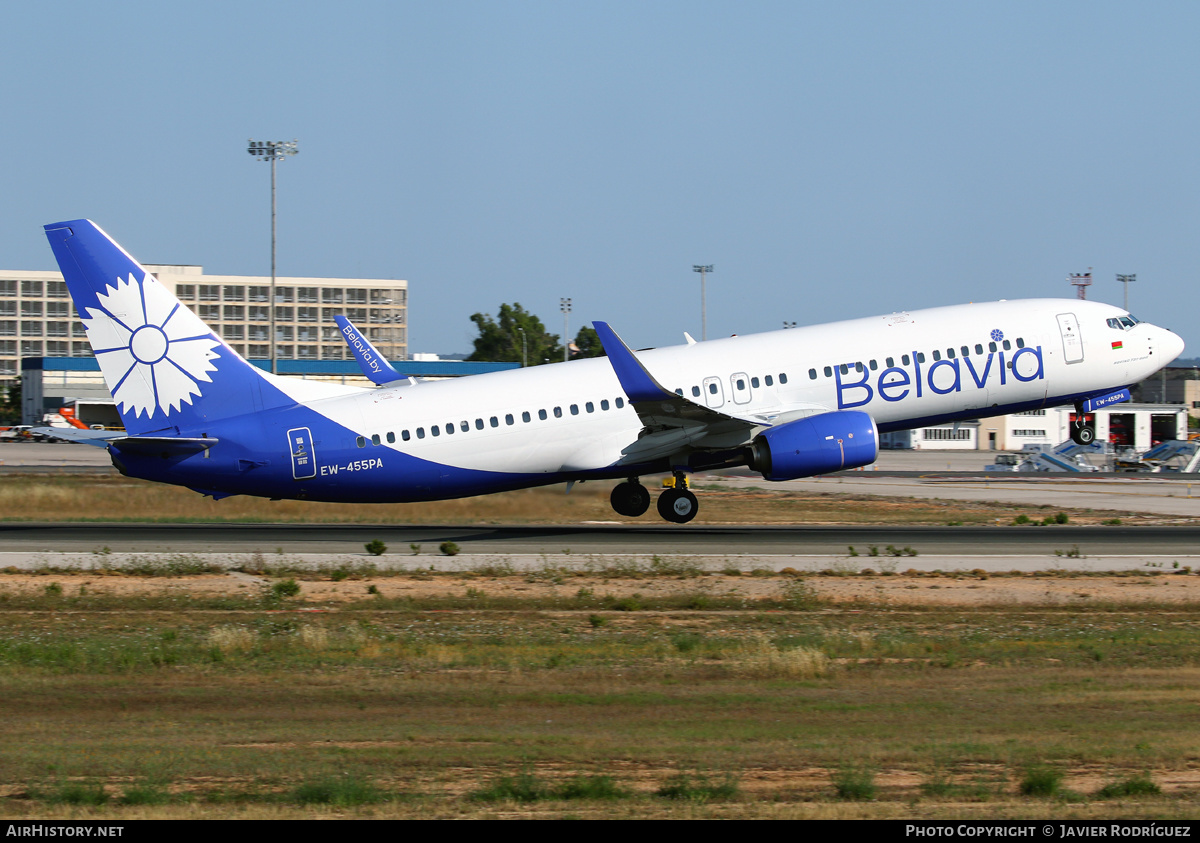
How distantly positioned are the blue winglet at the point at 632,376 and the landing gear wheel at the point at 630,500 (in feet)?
15.9

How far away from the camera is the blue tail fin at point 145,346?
28.2m

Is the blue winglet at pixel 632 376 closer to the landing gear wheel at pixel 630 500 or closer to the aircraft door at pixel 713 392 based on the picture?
the aircraft door at pixel 713 392

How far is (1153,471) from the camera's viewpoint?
83.9 meters

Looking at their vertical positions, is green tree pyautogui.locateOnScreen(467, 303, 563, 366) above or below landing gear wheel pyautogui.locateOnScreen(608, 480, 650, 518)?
above

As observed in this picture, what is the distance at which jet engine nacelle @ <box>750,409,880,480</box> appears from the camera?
30.0 metres

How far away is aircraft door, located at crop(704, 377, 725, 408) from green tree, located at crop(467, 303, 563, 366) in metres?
146

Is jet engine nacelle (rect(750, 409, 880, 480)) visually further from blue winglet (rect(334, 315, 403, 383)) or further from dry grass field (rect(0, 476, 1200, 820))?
blue winglet (rect(334, 315, 403, 383))

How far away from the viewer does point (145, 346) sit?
28.9 m

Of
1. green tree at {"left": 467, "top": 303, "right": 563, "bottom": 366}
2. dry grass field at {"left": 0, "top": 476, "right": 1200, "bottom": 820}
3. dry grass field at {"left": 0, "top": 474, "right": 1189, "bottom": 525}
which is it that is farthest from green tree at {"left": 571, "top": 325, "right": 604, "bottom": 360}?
dry grass field at {"left": 0, "top": 476, "right": 1200, "bottom": 820}

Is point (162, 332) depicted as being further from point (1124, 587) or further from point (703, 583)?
point (1124, 587)

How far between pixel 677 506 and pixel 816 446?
4800mm

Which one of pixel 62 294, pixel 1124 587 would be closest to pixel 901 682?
pixel 1124 587

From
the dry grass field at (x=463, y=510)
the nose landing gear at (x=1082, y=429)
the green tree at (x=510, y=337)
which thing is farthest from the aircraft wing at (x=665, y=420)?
the green tree at (x=510, y=337)
